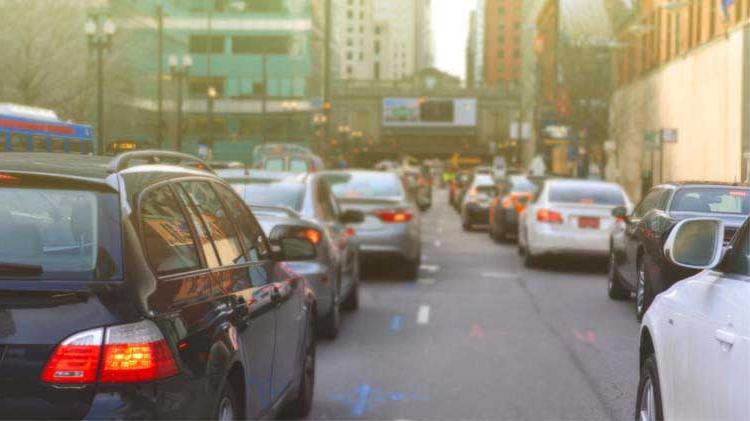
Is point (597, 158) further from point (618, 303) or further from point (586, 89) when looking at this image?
point (618, 303)

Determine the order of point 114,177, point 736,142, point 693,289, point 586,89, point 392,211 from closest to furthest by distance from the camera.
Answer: point 114,177
point 693,289
point 392,211
point 736,142
point 586,89

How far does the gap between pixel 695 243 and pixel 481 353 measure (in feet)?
18.5

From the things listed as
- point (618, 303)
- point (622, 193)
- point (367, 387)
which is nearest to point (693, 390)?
point (367, 387)

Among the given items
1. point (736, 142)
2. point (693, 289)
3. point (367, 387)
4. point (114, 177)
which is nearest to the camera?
point (114, 177)

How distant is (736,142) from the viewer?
23.5m

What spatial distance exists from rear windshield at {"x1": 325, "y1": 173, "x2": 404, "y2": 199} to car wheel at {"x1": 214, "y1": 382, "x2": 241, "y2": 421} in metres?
12.7

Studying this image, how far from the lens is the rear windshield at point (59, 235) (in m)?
4.23

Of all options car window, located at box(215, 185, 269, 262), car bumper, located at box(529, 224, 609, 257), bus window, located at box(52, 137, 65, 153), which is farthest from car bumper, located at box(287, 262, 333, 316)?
bus window, located at box(52, 137, 65, 153)

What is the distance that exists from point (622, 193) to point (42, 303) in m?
17.3

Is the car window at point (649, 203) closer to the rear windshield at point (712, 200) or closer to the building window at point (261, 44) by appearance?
the rear windshield at point (712, 200)

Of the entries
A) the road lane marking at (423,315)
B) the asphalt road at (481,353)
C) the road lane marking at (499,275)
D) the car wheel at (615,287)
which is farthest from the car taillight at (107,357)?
the road lane marking at (499,275)

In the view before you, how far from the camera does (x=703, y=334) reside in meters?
4.57

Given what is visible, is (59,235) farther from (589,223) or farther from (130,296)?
(589,223)

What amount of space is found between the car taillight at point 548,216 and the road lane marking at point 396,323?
7.52 m
